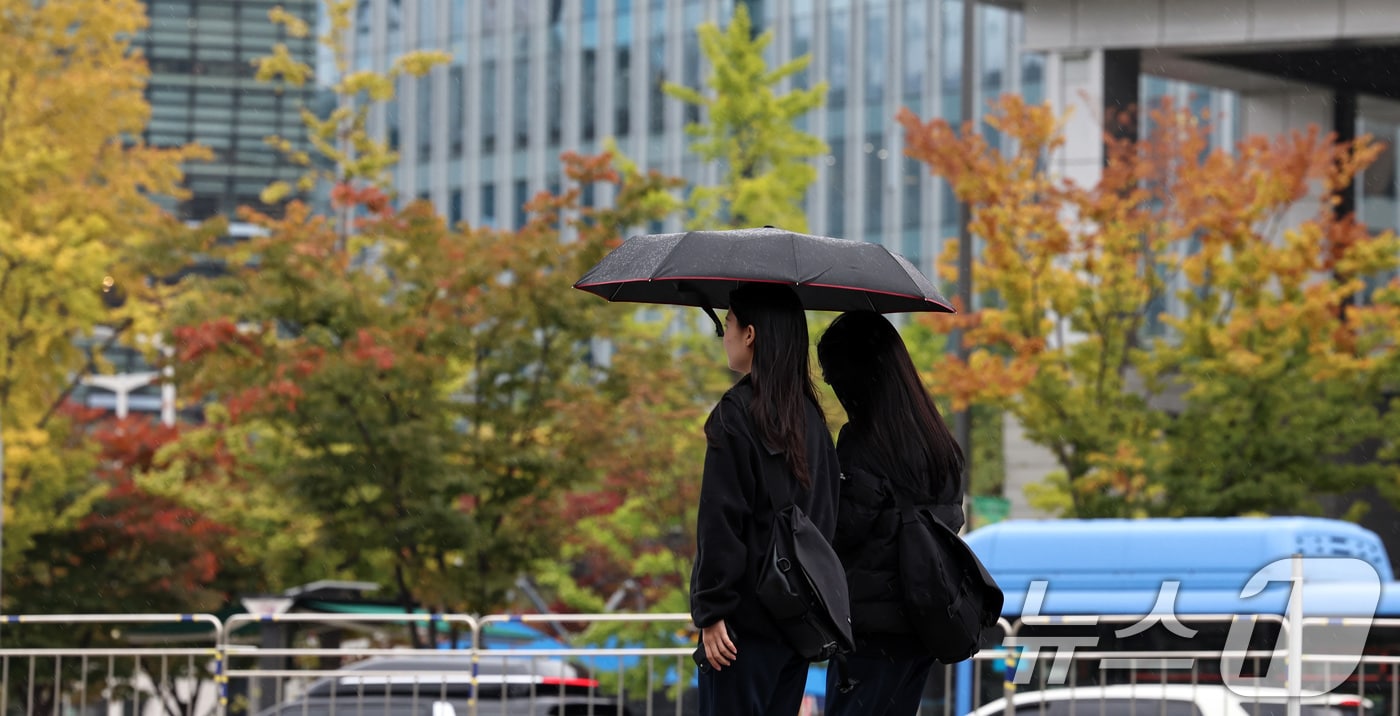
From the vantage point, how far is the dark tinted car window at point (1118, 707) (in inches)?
361

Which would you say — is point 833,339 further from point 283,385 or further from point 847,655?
point 283,385

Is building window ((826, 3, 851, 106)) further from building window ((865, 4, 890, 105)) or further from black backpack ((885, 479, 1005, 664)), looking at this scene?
black backpack ((885, 479, 1005, 664))

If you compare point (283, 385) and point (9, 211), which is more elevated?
point (9, 211)

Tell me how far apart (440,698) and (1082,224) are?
1082 centimetres

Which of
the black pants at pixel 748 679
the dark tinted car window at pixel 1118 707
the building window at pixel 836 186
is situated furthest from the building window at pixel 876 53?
the black pants at pixel 748 679

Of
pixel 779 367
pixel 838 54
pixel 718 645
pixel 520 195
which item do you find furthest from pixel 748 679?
pixel 520 195

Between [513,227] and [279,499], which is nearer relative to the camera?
[279,499]

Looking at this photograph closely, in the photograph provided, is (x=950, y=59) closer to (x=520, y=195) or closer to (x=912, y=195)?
(x=912, y=195)

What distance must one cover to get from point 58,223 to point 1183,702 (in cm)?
1426

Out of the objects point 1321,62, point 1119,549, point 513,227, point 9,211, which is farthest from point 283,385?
point 513,227

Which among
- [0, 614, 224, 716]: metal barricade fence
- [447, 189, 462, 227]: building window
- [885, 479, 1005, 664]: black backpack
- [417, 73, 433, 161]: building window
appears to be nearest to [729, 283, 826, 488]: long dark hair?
[885, 479, 1005, 664]: black backpack

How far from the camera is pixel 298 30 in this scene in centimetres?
2483

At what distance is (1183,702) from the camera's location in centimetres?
918

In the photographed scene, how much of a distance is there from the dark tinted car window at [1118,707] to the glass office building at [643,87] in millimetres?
38563
